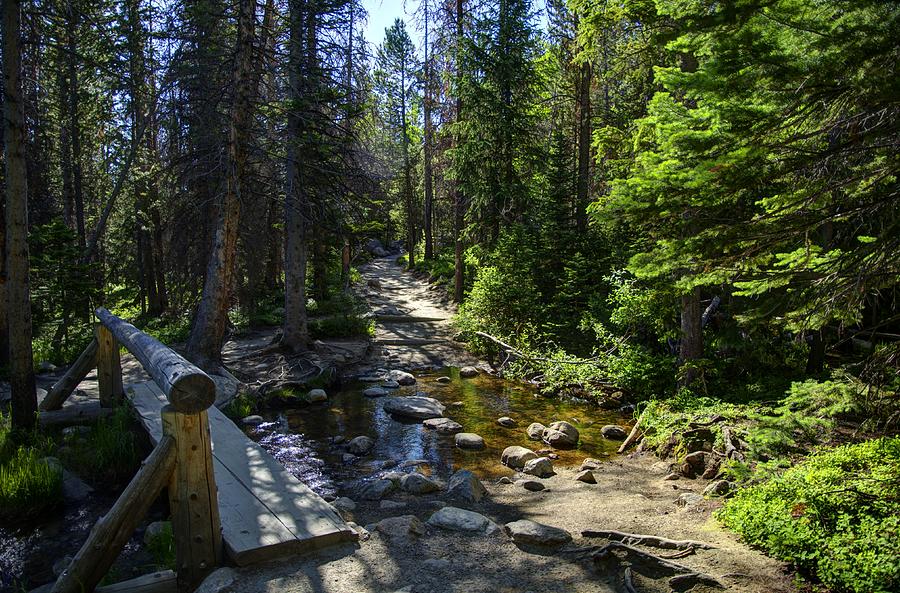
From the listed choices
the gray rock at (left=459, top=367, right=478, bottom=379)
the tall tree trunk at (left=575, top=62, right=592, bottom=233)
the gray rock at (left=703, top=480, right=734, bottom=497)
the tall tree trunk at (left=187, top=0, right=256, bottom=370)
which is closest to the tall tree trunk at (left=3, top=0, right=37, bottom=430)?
the tall tree trunk at (left=187, top=0, right=256, bottom=370)

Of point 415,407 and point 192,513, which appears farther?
point 415,407

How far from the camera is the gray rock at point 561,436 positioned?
8906 mm

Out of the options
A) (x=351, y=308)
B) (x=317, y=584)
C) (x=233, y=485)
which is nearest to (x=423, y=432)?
(x=233, y=485)

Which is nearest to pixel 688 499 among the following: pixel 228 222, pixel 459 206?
pixel 228 222

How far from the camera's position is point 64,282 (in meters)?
13.6

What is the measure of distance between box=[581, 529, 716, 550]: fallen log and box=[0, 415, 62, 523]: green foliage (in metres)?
5.84

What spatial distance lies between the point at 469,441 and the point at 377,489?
247 cm

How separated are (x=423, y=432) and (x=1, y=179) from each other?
9998mm

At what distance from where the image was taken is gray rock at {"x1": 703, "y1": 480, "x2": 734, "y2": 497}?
19.4 feet

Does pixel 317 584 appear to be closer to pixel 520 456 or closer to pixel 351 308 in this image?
pixel 520 456

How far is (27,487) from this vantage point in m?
6.06

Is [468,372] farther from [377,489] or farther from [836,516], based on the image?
[836,516]

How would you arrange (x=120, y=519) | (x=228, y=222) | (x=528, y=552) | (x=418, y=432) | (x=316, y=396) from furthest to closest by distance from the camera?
(x=316, y=396)
(x=228, y=222)
(x=418, y=432)
(x=528, y=552)
(x=120, y=519)

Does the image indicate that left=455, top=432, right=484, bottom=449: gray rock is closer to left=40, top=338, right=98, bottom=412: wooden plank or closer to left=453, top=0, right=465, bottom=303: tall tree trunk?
left=40, top=338, right=98, bottom=412: wooden plank
